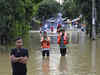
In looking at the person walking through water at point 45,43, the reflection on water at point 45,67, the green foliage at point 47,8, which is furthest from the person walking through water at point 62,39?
the green foliage at point 47,8

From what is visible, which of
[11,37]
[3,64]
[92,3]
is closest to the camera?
[3,64]

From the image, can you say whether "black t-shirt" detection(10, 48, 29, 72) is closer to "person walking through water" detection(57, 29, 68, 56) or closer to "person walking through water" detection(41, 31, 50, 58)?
"person walking through water" detection(41, 31, 50, 58)

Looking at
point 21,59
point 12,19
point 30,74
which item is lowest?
point 30,74

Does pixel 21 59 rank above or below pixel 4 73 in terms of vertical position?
above

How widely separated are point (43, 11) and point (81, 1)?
147 ft

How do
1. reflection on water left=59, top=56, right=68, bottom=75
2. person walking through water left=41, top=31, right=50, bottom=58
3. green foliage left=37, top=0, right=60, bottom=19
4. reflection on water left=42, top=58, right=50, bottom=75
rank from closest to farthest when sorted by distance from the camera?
reflection on water left=42, top=58, right=50, bottom=75
reflection on water left=59, top=56, right=68, bottom=75
person walking through water left=41, top=31, right=50, bottom=58
green foliage left=37, top=0, right=60, bottom=19

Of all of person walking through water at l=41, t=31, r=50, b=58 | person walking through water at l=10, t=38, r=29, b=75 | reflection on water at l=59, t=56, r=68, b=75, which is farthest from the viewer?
person walking through water at l=41, t=31, r=50, b=58

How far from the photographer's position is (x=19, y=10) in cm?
2241

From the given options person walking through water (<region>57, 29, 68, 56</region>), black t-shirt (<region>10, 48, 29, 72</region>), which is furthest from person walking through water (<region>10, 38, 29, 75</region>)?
person walking through water (<region>57, 29, 68, 56</region>)

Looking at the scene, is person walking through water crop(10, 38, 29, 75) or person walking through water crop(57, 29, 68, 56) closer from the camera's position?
person walking through water crop(10, 38, 29, 75)

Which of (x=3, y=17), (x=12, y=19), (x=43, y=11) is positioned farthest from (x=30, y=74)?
(x=43, y=11)

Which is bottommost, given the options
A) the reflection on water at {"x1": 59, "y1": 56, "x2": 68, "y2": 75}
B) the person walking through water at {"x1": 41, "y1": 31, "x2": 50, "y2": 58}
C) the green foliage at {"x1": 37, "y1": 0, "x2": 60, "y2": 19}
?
the reflection on water at {"x1": 59, "y1": 56, "x2": 68, "y2": 75}

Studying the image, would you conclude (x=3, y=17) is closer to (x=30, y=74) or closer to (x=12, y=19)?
(x=12, y=19)

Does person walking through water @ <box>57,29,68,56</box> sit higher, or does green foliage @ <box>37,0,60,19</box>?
green foliage @ <box>37,0,60,19</box>
